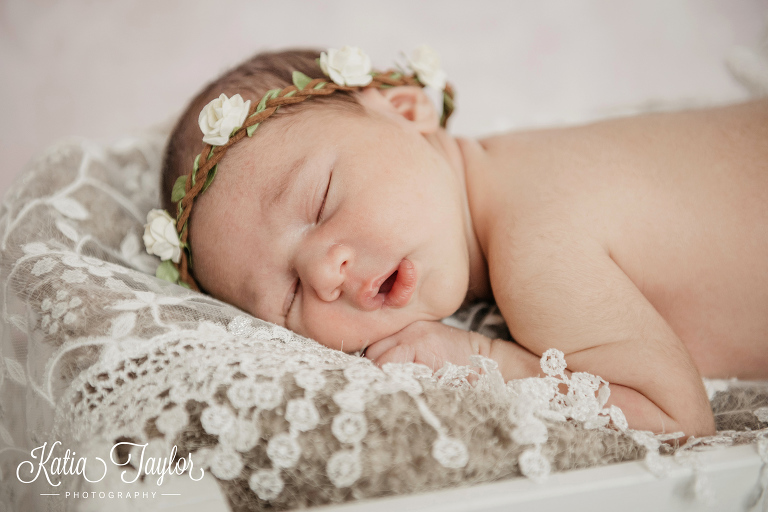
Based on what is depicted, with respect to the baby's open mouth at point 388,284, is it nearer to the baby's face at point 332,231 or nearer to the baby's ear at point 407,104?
the baby's face at point 332,231

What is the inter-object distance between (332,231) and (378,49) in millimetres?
2026

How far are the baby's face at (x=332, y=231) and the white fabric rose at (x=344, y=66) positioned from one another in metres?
0.15

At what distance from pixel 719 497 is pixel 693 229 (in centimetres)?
63

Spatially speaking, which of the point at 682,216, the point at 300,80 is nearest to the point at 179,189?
the point at 300,80

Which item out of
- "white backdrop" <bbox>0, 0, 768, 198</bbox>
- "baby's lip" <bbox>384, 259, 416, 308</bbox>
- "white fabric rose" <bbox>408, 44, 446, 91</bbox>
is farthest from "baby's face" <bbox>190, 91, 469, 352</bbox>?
"white backdrop" <bbox>0, 0, 768, 198</bbox>

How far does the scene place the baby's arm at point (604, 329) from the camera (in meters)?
0.96

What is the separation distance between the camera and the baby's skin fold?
1.06 meters

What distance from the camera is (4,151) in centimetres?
241

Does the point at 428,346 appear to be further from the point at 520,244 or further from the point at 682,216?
the point at 682,216

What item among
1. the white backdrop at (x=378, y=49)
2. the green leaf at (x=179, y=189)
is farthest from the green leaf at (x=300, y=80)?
the white backdrop at (x=378, y=49)

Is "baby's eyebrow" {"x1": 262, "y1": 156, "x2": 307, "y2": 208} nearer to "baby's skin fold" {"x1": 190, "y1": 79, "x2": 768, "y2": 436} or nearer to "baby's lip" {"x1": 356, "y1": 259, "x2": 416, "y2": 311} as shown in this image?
"baby's skin fold" {"x1": 190, "y1": 79, "x2": 768, "y2": 436}

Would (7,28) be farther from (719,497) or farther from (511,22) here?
(719,497)

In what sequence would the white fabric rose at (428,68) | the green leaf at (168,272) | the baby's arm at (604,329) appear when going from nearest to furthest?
the baby's arm at (604,329) < the green leaf at (168,272) < the white fabric rose at (428,68)

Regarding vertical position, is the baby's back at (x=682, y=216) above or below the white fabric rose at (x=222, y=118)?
below
